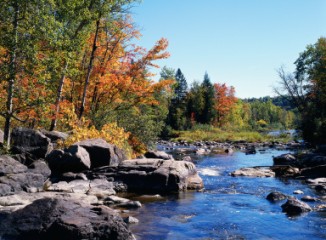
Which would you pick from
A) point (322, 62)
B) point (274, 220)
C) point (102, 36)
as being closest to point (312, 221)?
point (274, 220)

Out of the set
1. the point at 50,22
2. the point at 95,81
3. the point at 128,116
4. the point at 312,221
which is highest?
the point at 50,22

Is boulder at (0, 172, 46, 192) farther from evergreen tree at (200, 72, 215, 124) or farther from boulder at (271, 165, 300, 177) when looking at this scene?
evergreen tree at (200, 72, 215, 124)

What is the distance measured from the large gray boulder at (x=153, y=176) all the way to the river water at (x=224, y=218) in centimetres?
69

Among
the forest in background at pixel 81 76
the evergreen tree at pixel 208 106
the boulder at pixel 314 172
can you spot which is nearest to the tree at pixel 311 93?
the forest in background at pixel 81 76

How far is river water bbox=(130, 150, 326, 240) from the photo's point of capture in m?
9.19

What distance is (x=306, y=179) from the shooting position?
59.6ft

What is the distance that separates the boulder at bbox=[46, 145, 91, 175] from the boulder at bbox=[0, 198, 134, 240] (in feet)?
20.9

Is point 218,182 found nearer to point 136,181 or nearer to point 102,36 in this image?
point 136,181

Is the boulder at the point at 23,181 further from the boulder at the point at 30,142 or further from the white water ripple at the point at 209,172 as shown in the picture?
the white water ripple at the point at 209,172

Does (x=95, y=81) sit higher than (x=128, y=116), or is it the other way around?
(x=95, y=81)

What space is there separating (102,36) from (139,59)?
3070 millimetres

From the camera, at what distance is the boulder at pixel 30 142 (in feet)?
49.2

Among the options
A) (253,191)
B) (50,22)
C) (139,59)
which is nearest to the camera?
(50,22)

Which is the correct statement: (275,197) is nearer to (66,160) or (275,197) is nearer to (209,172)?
(209,172)
